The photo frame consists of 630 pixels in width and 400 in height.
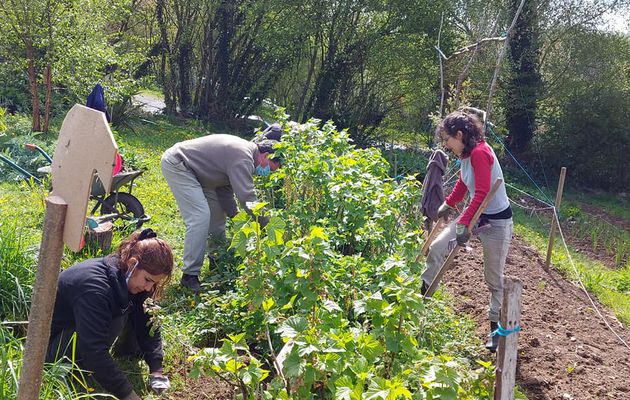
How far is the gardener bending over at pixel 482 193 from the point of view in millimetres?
4199

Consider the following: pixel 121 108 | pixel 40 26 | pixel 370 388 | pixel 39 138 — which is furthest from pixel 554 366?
pixel 121 108

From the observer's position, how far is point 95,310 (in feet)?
9.33

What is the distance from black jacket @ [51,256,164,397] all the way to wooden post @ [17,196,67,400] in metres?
0.94

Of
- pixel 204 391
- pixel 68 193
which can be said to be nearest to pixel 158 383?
pixel 204 391

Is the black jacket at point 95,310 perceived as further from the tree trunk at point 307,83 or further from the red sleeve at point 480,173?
the tree trunk at point 307,83

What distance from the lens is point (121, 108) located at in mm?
11750

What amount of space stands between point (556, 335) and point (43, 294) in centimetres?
455

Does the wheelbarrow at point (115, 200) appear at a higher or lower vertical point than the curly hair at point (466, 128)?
lower

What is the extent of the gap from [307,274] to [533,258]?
5848mm

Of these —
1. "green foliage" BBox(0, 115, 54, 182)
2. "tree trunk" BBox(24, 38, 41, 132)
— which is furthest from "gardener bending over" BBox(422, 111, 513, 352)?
"tree trunk" BBox(24, 38, 41, 132)

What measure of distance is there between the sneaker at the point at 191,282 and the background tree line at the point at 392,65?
10.2m

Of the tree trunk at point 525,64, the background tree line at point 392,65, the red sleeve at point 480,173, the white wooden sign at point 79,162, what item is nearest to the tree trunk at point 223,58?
the background tree line at point 392,65

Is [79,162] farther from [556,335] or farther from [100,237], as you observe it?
[556,335]

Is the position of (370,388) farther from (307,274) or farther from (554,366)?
(554,366)
